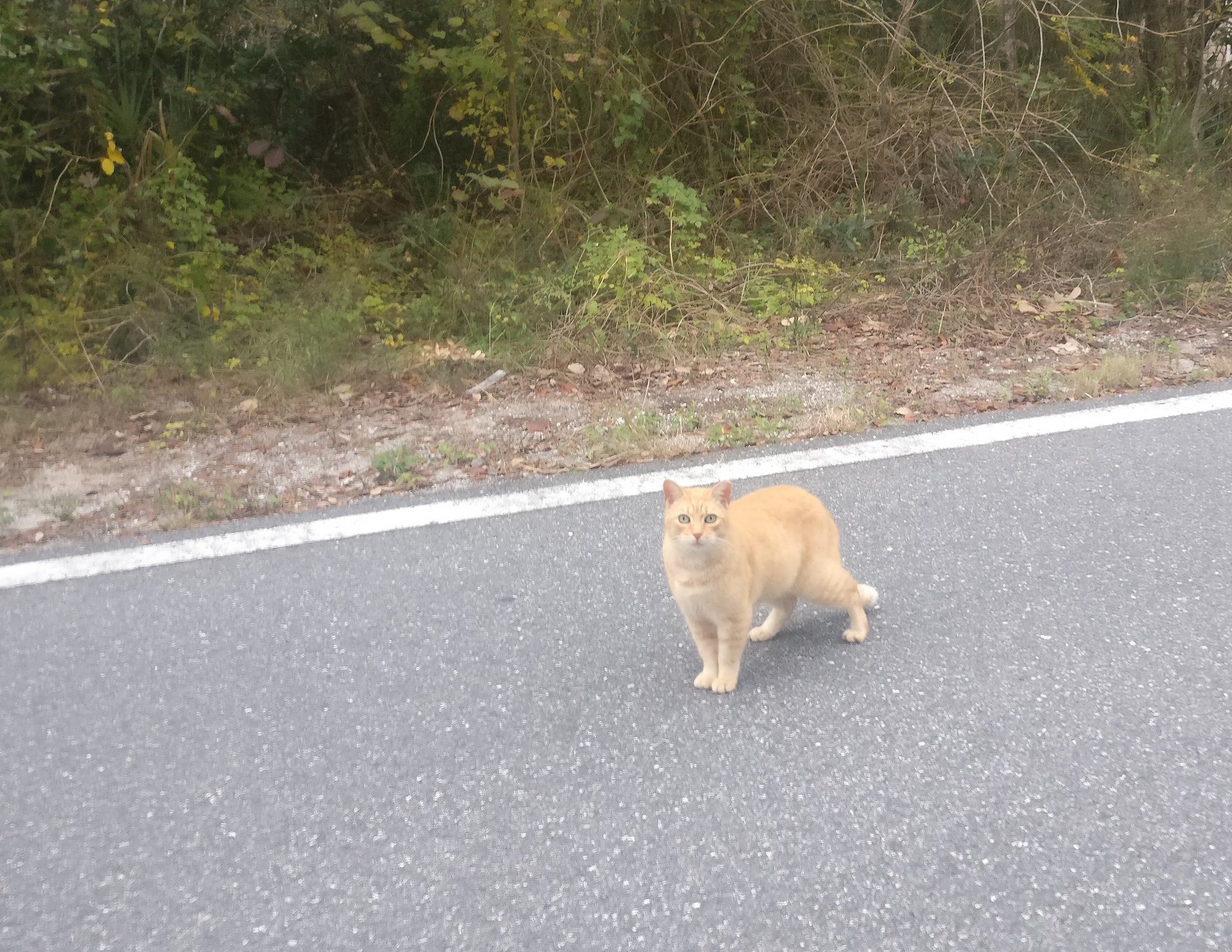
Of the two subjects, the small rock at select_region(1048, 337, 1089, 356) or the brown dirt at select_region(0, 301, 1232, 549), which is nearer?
the brown dirt at select_region(0, 301, 1232, 549)

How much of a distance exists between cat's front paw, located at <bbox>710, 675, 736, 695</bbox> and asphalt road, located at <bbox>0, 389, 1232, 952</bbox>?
0.04 meters

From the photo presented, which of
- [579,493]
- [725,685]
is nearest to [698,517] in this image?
[725,685]

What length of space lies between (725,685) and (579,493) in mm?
1381

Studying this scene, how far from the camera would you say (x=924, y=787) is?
211 centimetres

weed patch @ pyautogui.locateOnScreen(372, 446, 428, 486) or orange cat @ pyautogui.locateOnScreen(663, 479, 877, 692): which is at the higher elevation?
orange cat @ pyautogui.locateOnScreen(663, 479, 877, 692)

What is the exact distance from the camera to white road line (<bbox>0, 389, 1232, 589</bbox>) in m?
3.37

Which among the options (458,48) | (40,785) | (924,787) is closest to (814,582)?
(924,787)

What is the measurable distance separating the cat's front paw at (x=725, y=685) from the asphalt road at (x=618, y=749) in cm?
4

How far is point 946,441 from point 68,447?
3979 mm

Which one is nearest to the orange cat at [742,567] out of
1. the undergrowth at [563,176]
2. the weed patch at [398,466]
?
the weed patch at [398,466]

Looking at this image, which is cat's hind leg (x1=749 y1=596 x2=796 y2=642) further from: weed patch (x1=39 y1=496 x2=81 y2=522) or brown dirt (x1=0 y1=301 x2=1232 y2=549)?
weed patch (x1=39 y1=496 x2=81 y2=522)

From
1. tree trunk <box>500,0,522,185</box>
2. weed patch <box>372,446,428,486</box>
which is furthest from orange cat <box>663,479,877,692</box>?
tree trunk <box>500,0,522,185</box>

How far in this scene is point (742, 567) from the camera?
8.00 feet

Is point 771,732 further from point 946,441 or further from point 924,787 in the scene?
point 946,441
